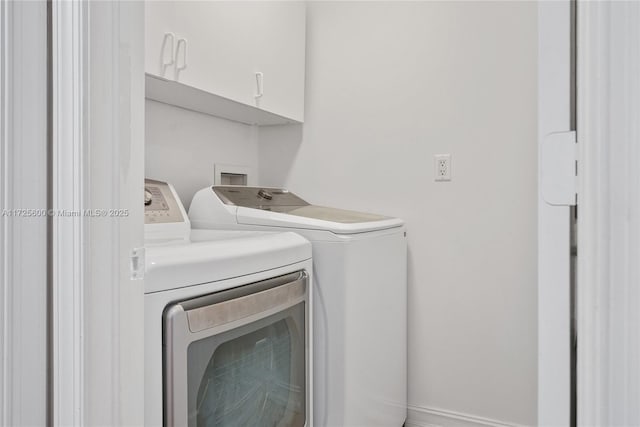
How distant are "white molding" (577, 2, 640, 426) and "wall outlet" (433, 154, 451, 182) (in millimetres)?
1410

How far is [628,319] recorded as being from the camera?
396 mm

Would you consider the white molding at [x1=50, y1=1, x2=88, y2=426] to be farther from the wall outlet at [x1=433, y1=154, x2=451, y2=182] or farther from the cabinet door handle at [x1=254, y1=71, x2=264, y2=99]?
the wall outlet at [x1=433, y1=154, x2=451, y2=182]

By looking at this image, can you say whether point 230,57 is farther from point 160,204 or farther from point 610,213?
point 610,213

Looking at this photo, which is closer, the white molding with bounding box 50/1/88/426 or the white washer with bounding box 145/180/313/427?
the white molding with bounding box 50/1/88/426

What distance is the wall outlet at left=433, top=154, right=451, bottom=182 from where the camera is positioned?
1811mm

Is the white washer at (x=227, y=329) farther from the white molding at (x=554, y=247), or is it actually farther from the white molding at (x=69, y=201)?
the white molding at (x=554, y=247)

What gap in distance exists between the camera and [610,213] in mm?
404

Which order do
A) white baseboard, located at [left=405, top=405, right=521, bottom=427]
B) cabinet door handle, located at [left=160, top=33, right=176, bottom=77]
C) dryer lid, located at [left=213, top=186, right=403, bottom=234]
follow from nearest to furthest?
1. cabinet door handle, located at [left=160, top=33, right=176, bottom=77]
2. dryer lid, located at [left=213, top=186, right=403, bottom=234]
3. white baseboard, located at [left=405, top=405, right=521, bottom=427]

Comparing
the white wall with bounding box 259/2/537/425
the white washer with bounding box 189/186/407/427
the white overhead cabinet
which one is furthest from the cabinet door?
the white washer with bounding box 189/186/407/427

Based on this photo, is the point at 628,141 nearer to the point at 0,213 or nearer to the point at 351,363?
the point at 0,213

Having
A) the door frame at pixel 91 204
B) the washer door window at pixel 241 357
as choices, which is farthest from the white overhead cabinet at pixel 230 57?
the washer door window at pixel 241 357

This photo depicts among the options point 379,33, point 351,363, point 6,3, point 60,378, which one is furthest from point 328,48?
point 60,378

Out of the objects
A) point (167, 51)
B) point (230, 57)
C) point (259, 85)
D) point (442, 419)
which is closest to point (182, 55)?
point (167, 51)

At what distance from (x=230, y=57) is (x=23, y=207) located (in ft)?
3.64
